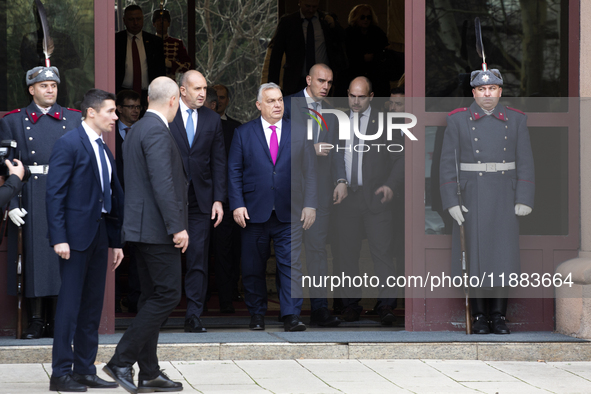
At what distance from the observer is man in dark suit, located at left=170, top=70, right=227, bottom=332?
664 cm

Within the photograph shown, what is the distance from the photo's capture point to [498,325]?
260 inches

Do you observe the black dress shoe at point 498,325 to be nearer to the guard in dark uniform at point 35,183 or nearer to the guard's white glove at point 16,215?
the guard in dark uniform at point 35,183

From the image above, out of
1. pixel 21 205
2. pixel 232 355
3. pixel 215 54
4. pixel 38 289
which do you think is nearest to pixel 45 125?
pixel 21 205

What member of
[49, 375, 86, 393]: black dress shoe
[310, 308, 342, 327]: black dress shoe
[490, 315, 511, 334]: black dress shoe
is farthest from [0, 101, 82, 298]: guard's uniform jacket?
[490, 315, 511, 334]: black dress shoe

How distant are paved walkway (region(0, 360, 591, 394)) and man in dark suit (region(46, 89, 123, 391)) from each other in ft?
0.73

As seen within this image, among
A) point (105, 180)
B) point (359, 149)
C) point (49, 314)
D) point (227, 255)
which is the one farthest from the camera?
point (227, 255)

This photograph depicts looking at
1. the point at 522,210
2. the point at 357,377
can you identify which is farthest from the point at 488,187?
the point at 357,377

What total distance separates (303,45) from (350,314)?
2868 millimetres

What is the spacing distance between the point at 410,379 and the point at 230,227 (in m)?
2.86

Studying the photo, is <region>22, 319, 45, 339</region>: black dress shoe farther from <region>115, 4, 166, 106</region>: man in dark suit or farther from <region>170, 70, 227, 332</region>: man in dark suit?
<region>115, 4, 166, 106</region>: man in dark suit

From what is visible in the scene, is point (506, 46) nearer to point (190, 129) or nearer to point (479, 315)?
point (479, 315)

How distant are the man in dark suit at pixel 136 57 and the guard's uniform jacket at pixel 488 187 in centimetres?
342

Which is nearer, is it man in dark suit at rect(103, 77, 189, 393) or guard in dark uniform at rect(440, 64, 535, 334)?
Answer: man in dark suit at rect(103, 77, 189, 393)

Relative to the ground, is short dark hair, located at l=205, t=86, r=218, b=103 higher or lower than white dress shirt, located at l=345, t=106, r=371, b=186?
higher
